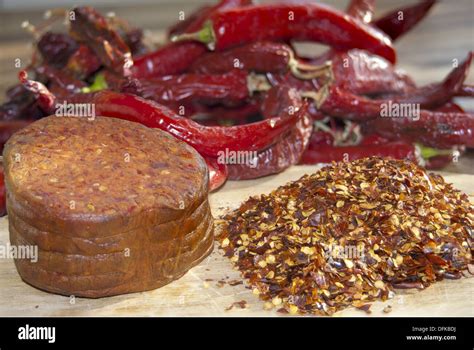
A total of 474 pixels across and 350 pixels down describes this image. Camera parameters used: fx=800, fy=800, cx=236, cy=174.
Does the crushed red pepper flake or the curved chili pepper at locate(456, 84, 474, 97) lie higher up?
the curved chili pepper at locate(456, 84, 474, 97)

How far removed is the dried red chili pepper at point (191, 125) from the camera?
4.69 meters

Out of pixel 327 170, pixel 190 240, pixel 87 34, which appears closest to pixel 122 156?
pixel 190 240

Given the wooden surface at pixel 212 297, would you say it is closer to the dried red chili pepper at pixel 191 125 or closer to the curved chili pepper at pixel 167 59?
the dried red chili pepper at pixel 191 125

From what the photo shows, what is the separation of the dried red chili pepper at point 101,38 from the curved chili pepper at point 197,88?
203 mm

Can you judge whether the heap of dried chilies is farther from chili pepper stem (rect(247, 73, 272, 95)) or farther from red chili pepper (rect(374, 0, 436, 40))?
red chili pepper (rect(374, 0, 436, 40))

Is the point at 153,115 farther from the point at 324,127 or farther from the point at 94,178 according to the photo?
the point at 324,127

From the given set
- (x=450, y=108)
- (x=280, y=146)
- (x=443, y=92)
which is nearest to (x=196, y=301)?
(x=280, y=146)

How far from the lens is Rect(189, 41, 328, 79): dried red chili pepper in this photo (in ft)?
18.0

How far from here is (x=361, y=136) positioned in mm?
5551

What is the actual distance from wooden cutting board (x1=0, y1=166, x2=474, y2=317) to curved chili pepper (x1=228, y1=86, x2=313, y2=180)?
1084mm

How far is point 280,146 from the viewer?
5.05 m

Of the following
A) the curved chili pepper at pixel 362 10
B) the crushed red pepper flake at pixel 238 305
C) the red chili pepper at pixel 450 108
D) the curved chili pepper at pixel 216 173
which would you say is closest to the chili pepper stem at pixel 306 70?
the red chili pepper at pixel 450 108

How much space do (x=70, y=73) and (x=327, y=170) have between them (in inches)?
93.8
